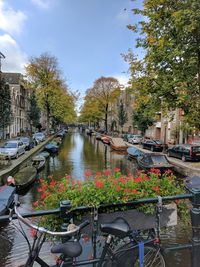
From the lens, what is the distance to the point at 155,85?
18641 mm

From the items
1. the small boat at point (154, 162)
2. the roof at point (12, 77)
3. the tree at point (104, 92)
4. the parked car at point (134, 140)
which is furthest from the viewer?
the tree at point (104, 92)

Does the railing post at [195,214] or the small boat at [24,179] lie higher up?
the railing post at [195,214]

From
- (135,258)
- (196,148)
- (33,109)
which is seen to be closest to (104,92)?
(33,109)

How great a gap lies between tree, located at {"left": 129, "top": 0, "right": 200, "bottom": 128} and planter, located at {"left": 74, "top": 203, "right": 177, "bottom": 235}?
13.6 meters

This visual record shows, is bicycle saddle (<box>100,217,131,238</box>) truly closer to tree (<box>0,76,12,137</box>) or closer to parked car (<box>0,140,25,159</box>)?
parked car (<box>0,140,25,159</box>)

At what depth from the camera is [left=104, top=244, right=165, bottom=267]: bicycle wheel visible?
3.09 meters

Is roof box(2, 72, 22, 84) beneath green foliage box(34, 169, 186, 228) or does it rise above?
above

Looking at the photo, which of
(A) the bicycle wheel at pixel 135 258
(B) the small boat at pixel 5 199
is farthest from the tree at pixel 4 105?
(A) the bicycle wheel at pixel 135 258

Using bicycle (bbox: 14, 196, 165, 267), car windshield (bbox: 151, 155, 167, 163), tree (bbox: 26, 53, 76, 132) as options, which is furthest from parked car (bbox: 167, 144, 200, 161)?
tree (bbox: 26, 53, 76, 132)

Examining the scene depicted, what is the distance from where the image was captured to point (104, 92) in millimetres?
66000

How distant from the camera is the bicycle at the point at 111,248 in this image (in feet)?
9.08

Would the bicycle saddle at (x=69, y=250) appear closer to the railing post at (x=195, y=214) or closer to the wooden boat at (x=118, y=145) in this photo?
the railing post at (x=195, y=214)

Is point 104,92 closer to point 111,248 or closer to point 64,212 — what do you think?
point 111,248

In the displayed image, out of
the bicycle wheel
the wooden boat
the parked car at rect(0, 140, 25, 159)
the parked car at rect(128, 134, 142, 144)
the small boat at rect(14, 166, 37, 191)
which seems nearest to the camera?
the bicycle wheel
